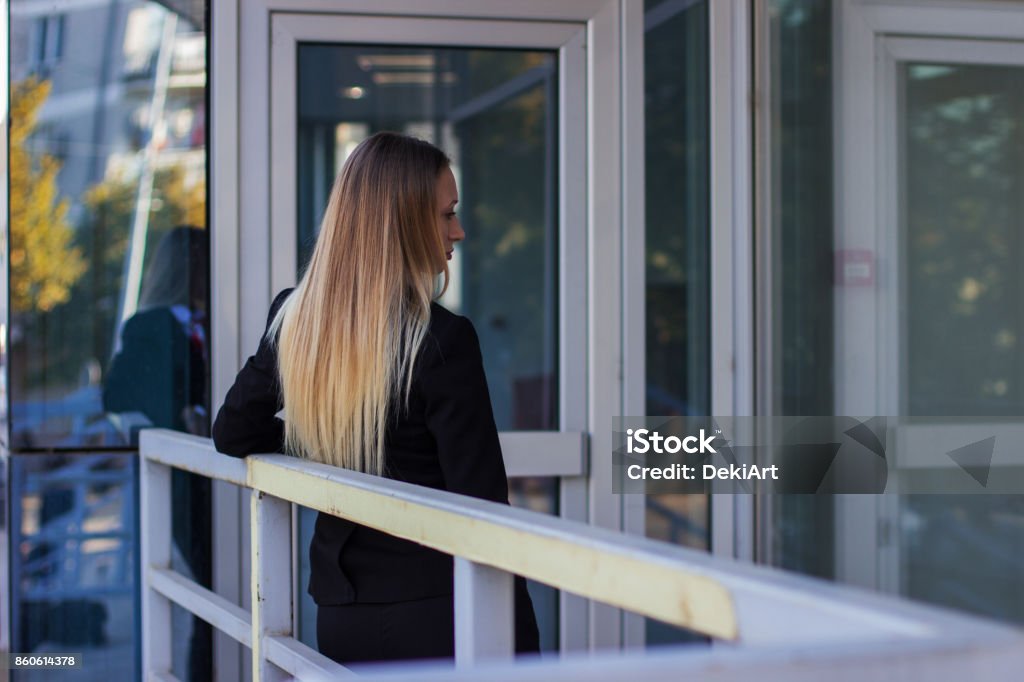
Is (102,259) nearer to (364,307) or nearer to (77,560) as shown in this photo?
(77,560)

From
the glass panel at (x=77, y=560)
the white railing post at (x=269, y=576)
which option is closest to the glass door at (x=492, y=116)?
the glass panel at (x=77, y=560)

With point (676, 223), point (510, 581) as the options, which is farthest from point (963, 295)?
point (510, 581)

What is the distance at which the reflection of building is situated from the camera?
304 cm

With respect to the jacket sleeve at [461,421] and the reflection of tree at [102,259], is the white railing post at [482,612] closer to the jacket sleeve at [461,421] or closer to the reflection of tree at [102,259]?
the jacket sleeve at [461,421]

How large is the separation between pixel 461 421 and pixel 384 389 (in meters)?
0.14

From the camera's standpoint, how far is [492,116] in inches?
153

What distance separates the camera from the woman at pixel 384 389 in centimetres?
176

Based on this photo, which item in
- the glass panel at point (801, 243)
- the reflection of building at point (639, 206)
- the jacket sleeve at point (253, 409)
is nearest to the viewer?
the jacket sleeve at point (253, 409)

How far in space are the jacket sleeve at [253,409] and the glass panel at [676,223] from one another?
1.62m

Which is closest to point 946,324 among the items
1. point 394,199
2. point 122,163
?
point 394,199

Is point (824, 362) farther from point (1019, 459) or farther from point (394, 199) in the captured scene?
point (394, 199)

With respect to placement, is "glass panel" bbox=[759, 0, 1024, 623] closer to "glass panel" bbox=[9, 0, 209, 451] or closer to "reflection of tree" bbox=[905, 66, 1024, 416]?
"reflection of tree" bbox=[905, 66, 1024, 416]

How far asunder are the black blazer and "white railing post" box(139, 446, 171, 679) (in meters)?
0.86

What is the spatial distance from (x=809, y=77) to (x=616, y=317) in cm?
90
